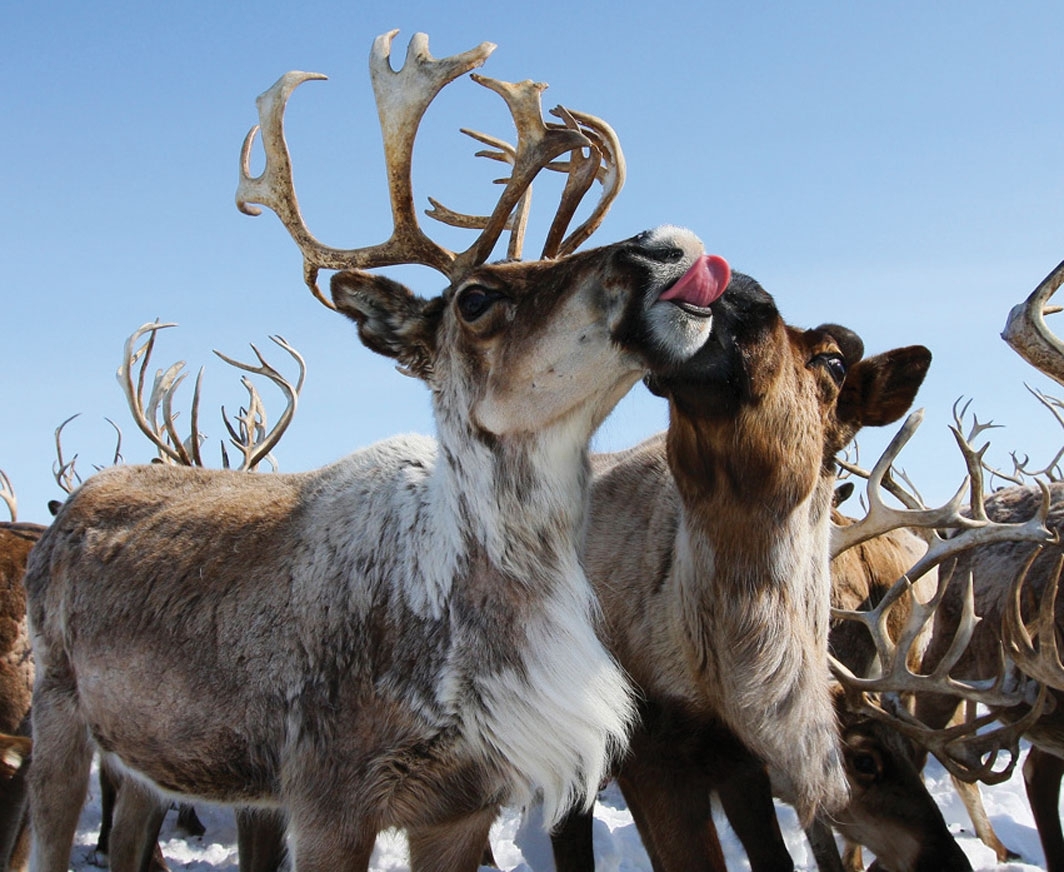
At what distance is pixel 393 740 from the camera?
9.29 ft

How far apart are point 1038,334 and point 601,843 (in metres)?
3.84

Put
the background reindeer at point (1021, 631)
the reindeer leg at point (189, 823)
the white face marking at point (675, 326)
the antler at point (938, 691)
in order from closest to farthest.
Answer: the white face marking at point (675, 326)
the antler at point (938, 691)
the background reindeer at point (1021, 631)
the reindeer leg at point (189, 823)

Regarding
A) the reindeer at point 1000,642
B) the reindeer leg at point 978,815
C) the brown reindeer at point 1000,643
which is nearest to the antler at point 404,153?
the reindeer at point 1000,642

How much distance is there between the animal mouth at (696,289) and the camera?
2.74 m

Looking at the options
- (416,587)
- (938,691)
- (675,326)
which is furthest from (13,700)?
(938,691)

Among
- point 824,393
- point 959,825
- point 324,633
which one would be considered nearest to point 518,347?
point 324,633

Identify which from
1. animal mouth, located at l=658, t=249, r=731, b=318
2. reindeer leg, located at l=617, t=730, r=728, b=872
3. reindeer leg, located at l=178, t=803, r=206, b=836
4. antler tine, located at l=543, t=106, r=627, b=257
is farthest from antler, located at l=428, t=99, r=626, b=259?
reindeer leg, located at l=178, t=803, r=206, b=836

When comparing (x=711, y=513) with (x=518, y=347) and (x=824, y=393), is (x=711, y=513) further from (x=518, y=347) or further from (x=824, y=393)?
(x=518, y=347)

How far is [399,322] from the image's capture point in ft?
10.7

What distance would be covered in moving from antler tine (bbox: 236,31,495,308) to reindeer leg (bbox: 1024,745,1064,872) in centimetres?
404

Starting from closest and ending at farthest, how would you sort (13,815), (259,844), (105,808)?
(259,844) → (13,815) → (105,808)

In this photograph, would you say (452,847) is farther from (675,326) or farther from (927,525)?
(927,525)

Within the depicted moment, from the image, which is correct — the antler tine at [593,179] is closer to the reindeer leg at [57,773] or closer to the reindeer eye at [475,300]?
the reindeer eye at [475,300]

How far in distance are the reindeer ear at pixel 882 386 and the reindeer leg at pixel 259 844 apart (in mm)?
2709
